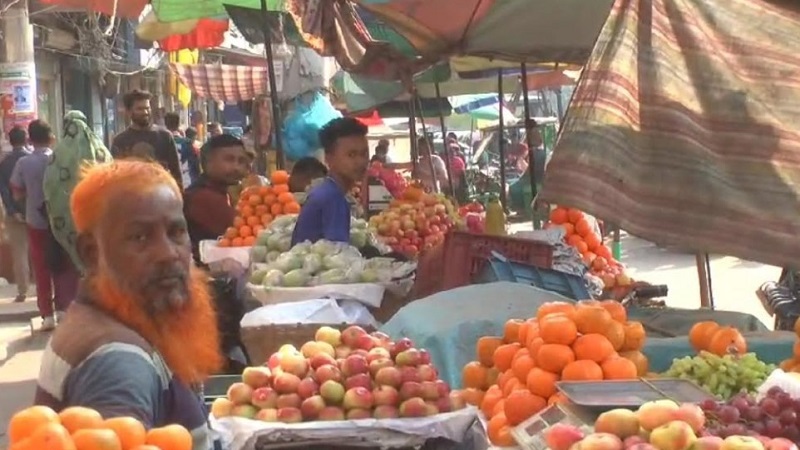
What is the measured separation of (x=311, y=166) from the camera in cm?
945

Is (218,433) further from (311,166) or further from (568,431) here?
(311,166)

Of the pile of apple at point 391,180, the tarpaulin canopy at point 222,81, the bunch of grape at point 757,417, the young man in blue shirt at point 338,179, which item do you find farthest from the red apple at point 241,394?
the tarpaulin canopy at point 222,81

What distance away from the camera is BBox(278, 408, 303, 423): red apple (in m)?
3.85

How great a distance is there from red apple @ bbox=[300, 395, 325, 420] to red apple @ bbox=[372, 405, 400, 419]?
0.19m

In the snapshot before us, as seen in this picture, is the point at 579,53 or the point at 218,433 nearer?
the point at 218,433

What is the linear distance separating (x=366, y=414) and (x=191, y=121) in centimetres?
2775

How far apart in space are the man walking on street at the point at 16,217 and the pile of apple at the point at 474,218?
14.6 ft

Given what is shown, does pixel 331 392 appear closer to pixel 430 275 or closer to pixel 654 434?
pixel 654 434

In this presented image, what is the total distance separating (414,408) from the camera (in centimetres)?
384

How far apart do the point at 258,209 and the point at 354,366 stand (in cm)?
440

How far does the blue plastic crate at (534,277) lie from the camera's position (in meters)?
5.63

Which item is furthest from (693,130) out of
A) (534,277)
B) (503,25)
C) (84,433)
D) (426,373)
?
(503,25)

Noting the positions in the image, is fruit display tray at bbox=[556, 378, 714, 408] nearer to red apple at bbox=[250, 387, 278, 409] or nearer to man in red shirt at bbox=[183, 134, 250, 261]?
red apple at bbox=[250, 387, 278, 409]

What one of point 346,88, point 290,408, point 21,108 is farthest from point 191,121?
point 290,408
